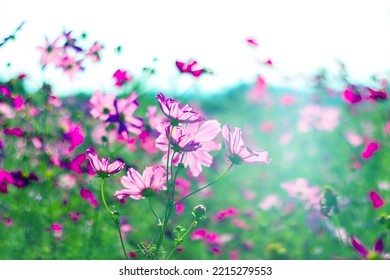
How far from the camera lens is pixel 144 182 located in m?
0.82

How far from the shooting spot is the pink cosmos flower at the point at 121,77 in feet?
4.28

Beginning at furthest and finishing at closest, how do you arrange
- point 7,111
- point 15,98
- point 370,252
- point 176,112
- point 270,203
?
point 270,203 < point 7,111 < point 15,98 < point 370,252 < point 176,112

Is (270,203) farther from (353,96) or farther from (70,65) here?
(70,65)

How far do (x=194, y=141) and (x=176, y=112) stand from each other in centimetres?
6

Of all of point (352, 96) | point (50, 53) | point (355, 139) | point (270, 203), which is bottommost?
point (270, 203)

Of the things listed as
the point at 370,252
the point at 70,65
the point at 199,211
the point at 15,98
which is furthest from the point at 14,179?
the point at 370,252

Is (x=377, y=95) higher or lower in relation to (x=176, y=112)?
lower

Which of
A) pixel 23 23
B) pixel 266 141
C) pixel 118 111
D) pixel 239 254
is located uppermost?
pixel 23 23

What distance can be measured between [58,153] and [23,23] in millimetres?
415

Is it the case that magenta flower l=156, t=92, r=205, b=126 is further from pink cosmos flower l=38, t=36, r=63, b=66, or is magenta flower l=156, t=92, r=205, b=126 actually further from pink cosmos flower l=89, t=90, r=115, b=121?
pink cosmos flower l=38, t=36, r=63, b=66

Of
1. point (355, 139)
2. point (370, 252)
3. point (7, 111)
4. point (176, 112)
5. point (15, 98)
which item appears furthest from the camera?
point (355, 139)
